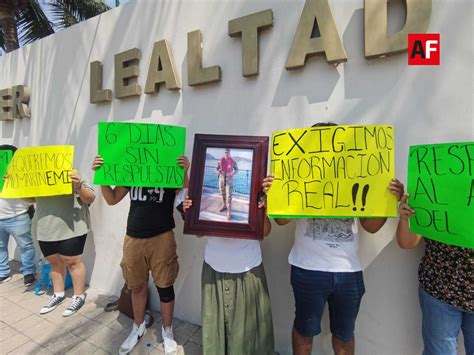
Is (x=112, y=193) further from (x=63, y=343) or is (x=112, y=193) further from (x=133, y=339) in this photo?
(x=63, y=343)

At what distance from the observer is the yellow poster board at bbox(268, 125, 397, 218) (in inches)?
52.1

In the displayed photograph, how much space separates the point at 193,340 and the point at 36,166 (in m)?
2.02

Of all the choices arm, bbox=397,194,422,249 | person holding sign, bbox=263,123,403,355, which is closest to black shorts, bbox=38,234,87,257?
person holding sign, bbox=263,123,403,355

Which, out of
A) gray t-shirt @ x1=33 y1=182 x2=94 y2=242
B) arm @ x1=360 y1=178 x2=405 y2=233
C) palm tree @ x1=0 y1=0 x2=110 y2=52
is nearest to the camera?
arm @ x1=360 y1=178 x2=405 y2=233

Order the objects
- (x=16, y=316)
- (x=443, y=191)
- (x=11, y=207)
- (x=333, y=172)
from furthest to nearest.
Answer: (x=11, y=207) → (x=16, y=316) → (x=333, y=172) → (x=443, y=191)

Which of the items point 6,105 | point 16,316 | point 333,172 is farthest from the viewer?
point 6,105

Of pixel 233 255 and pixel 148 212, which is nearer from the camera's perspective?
pixel 233 255

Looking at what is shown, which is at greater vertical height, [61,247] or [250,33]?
[250,33]

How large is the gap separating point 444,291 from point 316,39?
1.57m

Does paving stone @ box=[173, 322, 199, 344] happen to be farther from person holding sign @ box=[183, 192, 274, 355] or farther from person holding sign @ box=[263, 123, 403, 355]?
person holding sign @ box=[263, 123, 403, 355]

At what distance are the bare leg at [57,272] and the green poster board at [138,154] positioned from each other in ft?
4.93

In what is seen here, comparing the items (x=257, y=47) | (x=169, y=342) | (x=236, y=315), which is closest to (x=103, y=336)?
(x=169, y=342)

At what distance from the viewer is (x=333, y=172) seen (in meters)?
1.39

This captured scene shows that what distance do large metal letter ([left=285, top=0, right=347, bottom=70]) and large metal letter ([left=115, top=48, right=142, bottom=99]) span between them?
4.96 ft
